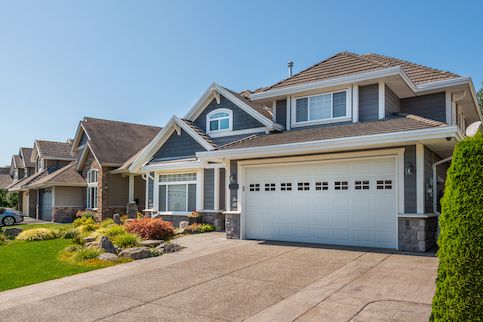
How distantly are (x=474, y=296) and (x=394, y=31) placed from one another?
1310 centimetres

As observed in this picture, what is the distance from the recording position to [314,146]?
Result: 1145 cm

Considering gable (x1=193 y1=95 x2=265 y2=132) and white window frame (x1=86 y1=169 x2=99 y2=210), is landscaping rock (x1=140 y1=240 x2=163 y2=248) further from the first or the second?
white window frame (x1=86 y1=169 x2=99 y2=210)

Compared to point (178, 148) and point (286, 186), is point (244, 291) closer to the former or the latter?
point (286, 186)

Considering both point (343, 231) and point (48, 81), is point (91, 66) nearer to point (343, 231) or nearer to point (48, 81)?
point (48, 81)

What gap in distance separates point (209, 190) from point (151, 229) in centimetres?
Answer: 423

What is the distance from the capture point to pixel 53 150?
108 ft

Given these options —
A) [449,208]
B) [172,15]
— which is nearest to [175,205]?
[172,15]

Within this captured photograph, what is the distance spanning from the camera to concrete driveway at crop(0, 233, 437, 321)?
5.82m

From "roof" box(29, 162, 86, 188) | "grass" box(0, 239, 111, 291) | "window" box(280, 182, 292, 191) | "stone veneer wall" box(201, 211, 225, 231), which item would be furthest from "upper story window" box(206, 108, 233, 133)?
"roof" box(29, 162, 86, 188)

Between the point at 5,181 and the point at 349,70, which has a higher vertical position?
the point at 349,70

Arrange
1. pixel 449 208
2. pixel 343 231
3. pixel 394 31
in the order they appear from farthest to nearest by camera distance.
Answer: pixel 394 31 < pixel 343 231 < pixel 449 208

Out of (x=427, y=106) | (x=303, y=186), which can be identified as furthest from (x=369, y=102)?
(x=303, y=186)

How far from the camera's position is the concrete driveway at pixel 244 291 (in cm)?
582

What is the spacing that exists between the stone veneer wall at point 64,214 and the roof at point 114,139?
525 centimetres
